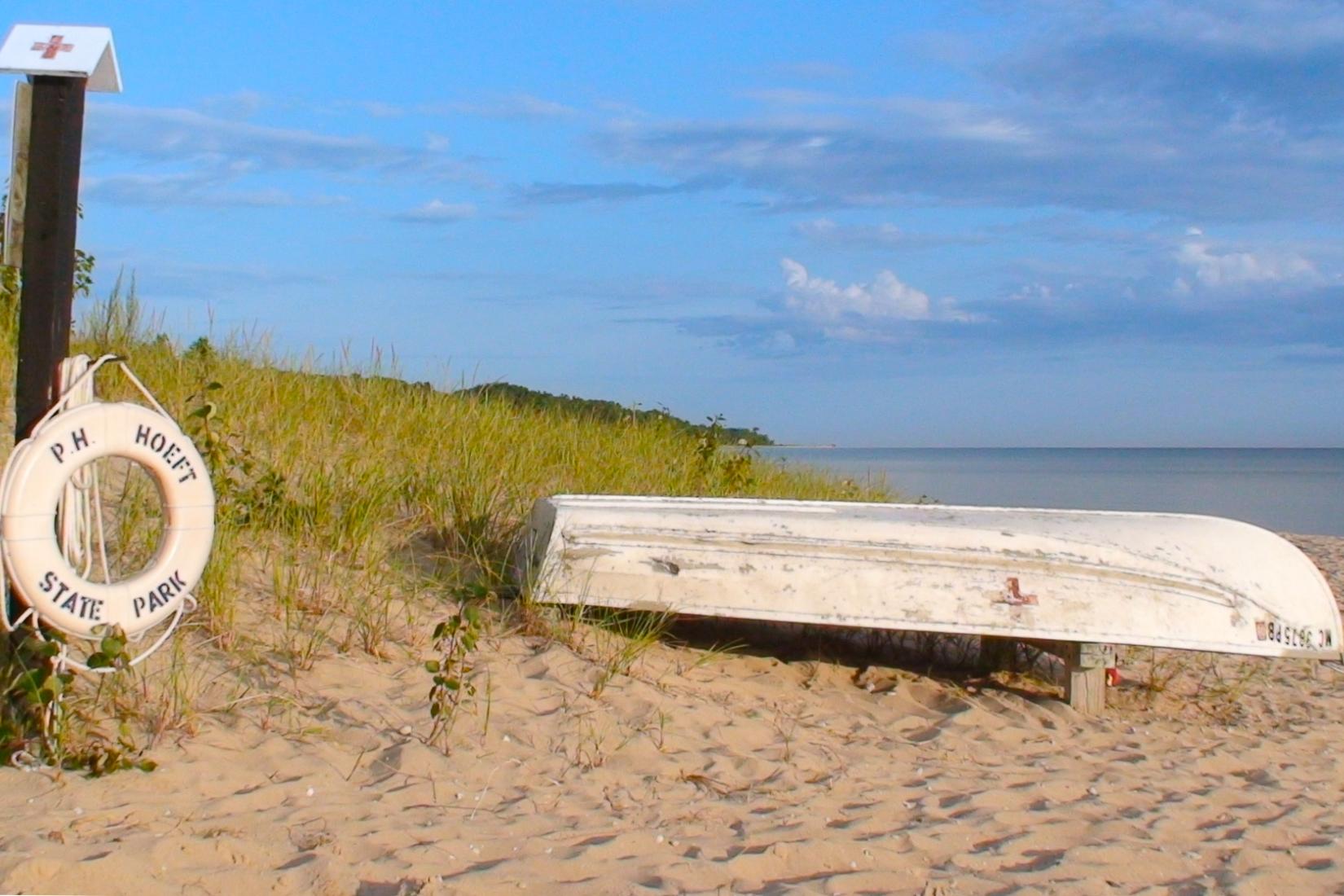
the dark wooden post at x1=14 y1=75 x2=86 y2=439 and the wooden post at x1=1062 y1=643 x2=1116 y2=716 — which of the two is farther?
the wooden post at x1=1062 y1=643 x2=1116 y2=716

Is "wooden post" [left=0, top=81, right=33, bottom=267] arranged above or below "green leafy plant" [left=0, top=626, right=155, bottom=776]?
above

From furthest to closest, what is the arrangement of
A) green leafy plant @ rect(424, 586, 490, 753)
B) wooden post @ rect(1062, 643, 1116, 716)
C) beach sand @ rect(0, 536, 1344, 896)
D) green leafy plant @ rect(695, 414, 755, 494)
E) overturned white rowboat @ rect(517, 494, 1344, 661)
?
green leafy plant @ rect(695, 414, 755, 494) < wooden post @ rect(1062, 643, 1116, 716) < overturned white rowboat @ rect(517, 494, 1344, 661) < green leafy plant @ rect(424, 586, 490, 753) < beach sand @ rect(0, 536, 1344, 896)

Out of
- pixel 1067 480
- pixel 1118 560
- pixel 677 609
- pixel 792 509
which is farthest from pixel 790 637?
pixel 1067 480

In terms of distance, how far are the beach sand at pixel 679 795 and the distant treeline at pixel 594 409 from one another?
3606 millimetres

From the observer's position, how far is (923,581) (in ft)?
17.5

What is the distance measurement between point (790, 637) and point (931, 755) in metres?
1.70

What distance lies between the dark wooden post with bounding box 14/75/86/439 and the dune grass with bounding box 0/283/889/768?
938 mm

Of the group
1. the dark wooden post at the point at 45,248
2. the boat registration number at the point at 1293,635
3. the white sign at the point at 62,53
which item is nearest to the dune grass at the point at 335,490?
the dark wooden post at the point at 45,248

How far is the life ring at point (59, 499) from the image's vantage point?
3.40 metres

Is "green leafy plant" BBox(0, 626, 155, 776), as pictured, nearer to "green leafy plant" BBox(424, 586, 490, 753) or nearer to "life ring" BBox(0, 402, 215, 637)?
"life ring" BBox(0, 402, 215, 637)

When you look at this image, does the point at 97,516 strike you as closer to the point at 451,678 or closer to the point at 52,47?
the point at 451,678

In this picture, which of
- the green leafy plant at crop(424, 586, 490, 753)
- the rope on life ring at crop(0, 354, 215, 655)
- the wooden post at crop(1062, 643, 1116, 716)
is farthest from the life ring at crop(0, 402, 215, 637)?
the wooden post at crop(1062, 643, 1116, 716)

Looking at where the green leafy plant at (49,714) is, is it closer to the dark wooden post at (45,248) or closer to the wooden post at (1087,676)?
the dark wooden post at (45,248)

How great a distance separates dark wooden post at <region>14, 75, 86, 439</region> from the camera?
3.64m
